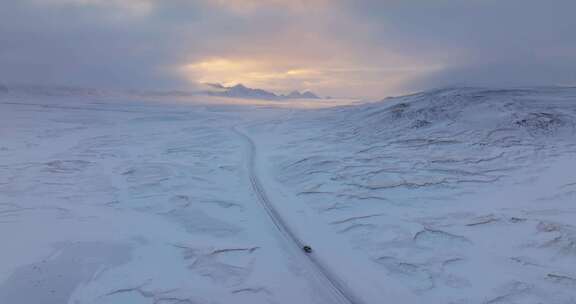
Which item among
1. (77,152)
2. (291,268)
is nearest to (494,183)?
(291,268)

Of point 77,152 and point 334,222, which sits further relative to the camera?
point 77,152

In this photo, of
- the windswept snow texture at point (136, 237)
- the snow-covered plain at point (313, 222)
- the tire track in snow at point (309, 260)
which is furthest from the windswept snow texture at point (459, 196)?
the windswept snow texture at point (136, 237)

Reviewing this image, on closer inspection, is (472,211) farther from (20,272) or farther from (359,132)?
(359,132)

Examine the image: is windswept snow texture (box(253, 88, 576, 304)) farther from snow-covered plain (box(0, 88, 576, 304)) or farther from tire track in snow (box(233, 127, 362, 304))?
tire track in snow (box(233, 127, 362, 304))

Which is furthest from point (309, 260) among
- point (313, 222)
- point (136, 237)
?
point (136, 237)

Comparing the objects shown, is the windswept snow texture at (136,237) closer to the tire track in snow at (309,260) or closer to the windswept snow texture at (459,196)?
the tire track in snow at (309,260)

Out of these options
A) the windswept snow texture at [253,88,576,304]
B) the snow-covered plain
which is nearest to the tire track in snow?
the snow-covered plain

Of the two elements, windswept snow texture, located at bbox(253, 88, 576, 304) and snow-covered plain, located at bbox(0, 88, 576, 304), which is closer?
snow-covered plain, located at bbox(0, 88, 576, 304)
